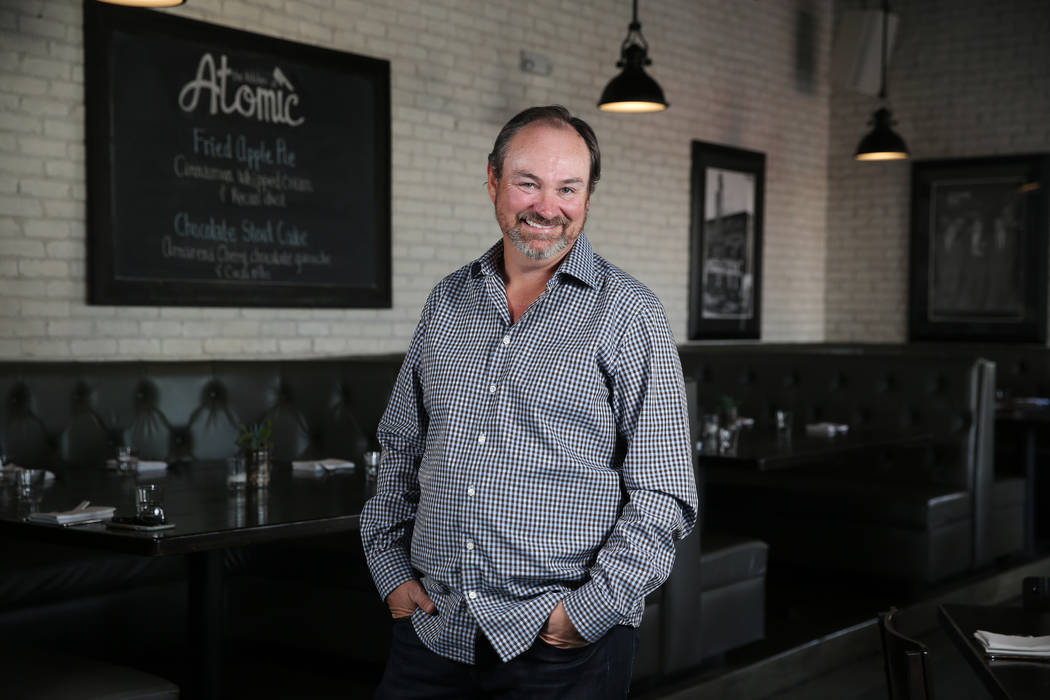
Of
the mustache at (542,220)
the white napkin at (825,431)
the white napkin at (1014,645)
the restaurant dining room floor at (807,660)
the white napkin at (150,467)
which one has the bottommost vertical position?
the restaurant dining room floor at (807,660)

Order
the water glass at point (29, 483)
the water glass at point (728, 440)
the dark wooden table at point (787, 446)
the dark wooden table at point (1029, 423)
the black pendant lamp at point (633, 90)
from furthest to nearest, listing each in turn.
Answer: the dark wooden table at point (1029, 423), the black pendant lamp at point (633, 90), the water glass at point (728, 440), the dark wooden table at point (787, 446), the water glass at point (29, 483)

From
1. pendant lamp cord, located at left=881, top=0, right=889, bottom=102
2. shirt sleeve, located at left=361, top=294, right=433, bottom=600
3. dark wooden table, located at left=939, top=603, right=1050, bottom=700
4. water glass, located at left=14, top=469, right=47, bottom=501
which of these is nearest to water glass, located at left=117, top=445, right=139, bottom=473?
water glass, located at left=14, top=469, right=47, bottom=501

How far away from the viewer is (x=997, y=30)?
8.33m

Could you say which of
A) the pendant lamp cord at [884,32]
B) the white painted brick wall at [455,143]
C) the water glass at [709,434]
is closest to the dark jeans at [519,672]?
the water glass at [709,434]

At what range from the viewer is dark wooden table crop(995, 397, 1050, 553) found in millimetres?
5988

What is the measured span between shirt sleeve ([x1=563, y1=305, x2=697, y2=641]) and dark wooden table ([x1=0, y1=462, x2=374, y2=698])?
103 cm

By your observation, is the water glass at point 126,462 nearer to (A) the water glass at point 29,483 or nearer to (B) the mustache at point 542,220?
(A) the water glass at point 29,483

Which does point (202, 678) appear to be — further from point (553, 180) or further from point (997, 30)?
point (997, 30)

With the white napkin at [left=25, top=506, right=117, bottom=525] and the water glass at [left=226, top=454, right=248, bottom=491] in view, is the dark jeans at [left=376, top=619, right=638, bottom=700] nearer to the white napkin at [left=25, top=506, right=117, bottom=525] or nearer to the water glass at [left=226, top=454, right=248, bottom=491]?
the white napkin at [left=25, top=506, right=117, bottom=525]

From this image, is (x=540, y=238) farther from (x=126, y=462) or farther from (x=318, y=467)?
(x=126, y=462)

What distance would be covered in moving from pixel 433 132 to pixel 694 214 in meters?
2.45

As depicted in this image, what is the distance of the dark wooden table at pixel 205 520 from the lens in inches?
99.0

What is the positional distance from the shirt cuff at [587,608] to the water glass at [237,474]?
1.63 meters

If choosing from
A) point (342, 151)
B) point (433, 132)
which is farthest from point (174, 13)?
point (433, 132)
